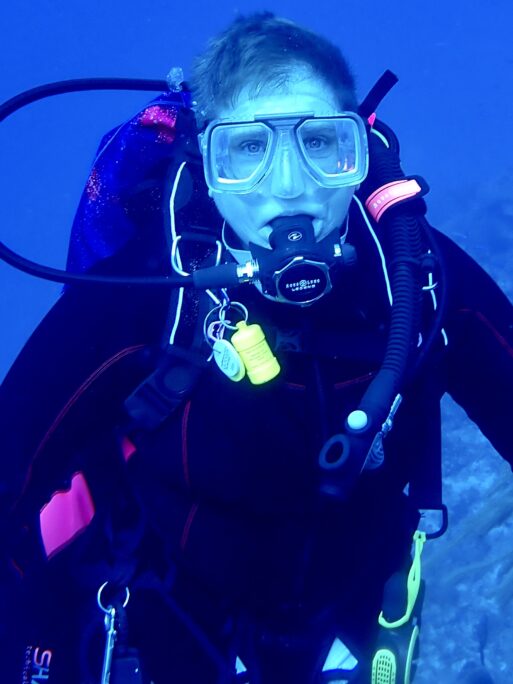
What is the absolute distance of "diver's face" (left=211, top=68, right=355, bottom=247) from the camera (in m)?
2.16

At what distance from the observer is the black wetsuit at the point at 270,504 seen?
2371 mm

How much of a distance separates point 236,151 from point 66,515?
1.51 m

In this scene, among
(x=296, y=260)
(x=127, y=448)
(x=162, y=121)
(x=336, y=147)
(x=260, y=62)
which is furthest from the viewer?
(x=162, y=121)

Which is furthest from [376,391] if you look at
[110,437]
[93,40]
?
[93,40]

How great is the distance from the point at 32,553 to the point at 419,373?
63.5 inches

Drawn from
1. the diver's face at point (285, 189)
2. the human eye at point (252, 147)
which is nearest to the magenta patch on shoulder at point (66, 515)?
the diver's face at point (285, 189)

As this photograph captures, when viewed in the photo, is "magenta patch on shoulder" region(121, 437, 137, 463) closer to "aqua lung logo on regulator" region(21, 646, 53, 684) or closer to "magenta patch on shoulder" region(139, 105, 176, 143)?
"aqua lung logo on regulator" region(21, 646, 53, 684)

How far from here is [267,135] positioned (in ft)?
7.26

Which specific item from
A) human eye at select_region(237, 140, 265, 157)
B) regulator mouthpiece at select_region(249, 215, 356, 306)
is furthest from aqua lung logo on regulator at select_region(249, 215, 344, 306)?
human eye at select_region(237, 140, 265, 157)

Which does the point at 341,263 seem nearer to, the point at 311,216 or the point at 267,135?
the point at 311,216

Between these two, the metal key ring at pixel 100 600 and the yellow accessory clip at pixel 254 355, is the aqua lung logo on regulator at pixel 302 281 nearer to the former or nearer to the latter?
the yellow accessory clip at pixel 254 355

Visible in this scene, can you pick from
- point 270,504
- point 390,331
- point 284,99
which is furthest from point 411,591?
point 284,99

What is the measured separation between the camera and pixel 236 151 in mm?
2277

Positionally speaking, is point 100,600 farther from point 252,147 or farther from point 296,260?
point 252,147
